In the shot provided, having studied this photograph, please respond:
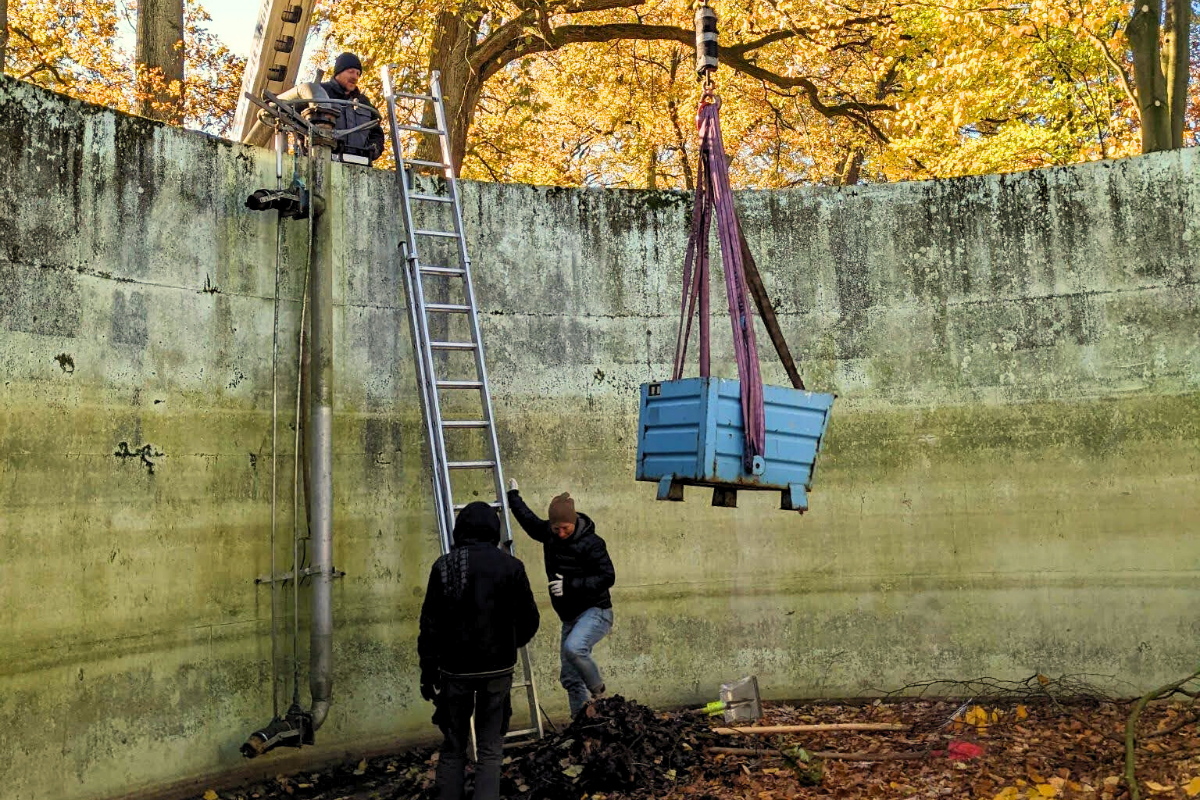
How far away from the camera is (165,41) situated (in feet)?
45.2

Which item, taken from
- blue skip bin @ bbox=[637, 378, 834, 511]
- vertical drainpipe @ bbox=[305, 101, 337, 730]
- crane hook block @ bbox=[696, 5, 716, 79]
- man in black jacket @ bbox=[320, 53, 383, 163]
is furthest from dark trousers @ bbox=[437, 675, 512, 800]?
man in black jacket @ bbox=[320, 53, 383, 163]

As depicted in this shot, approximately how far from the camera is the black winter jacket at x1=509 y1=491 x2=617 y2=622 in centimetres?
639

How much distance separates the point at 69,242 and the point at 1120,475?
6.99m

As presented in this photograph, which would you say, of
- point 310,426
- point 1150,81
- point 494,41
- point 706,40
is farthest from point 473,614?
point 494,41

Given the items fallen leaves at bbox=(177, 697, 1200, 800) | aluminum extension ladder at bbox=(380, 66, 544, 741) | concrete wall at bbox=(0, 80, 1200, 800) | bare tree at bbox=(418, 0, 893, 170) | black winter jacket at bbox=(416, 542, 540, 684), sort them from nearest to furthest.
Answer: black winter jacket at bbox=(416, 542, 540, 684) < fallen leaves at bbox=(177, 697, 1200, 800) < concrete wall at bbox=(0, 80, 1200, 800) < aluminum extension ladder at bbox=(380, 66, 544, 741) < bare tree at bbox=(418, 0, 893, 170)

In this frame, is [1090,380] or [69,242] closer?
[69,242]

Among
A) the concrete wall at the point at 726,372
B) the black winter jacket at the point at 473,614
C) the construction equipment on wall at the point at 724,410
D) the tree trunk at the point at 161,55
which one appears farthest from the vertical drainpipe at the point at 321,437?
the tree trunk at the point at 161,55

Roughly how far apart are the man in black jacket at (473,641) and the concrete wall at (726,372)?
1582mm

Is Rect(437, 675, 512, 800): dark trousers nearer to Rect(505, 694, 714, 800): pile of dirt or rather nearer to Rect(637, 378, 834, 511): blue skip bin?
Rect(505, 694, 714, 800): pile of dirt

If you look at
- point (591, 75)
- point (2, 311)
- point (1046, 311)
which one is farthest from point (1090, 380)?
point (591, 75)

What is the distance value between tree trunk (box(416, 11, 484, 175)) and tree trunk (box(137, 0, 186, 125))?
3.55 meters

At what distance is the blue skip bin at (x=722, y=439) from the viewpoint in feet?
15.9

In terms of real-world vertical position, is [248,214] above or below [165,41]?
below

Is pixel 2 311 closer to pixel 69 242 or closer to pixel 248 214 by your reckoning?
pixel 69 242
